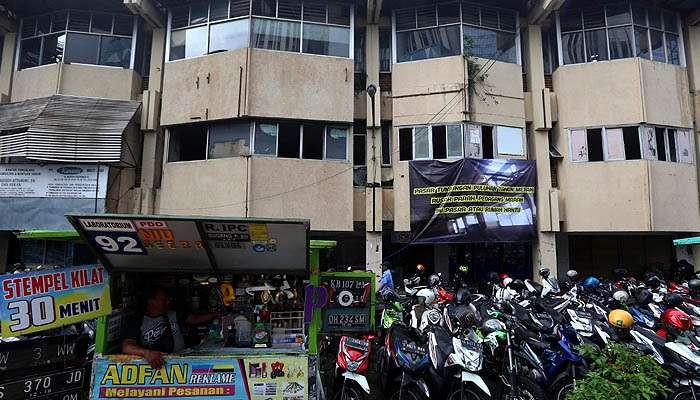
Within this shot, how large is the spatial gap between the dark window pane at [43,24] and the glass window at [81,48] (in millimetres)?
1012

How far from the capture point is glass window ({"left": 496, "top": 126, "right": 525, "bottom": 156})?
12.3 meters

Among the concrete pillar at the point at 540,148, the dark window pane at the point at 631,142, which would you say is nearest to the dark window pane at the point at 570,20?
the concrete pillar at the point at 540,148

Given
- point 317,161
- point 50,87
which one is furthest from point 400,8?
point 50,87

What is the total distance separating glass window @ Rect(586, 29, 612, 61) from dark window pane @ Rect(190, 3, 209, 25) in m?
11.4

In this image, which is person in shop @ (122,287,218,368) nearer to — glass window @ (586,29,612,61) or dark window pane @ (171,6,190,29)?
dark window pane @ (171,6,190,29)

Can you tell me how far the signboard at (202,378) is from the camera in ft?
13.4

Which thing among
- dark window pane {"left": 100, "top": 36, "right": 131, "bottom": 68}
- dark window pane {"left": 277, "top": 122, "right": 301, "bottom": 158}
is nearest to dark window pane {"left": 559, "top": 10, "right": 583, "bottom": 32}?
dark window pane {"left": 277, "top": 122, "right": 301, "bottom": 158}

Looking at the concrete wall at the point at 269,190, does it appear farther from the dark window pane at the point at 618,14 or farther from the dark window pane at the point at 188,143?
the dark window pane at the point at 618,14

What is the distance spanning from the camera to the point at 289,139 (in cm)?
1205

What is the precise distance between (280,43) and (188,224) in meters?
9.59

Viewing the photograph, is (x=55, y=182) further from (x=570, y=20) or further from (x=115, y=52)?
(x=570, y=20)

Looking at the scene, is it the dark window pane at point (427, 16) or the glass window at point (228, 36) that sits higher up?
the dark window pane at point (427, 16)

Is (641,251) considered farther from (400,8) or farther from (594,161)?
(400,8)

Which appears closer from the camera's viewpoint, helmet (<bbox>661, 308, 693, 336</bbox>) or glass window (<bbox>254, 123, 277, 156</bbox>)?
helmet (<bbox>661, 308, 693, 336</bbox>)
